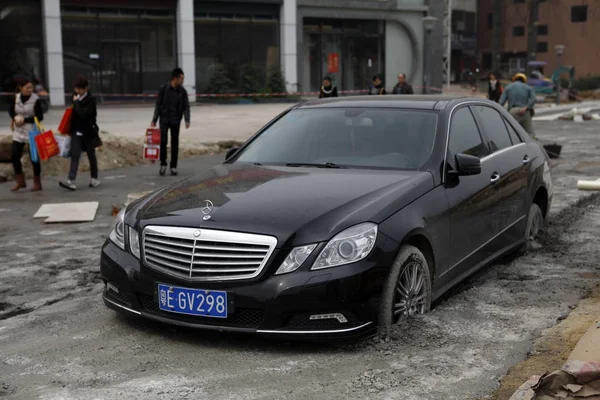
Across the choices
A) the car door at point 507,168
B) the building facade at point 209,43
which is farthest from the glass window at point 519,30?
A: the car door at point 507,168

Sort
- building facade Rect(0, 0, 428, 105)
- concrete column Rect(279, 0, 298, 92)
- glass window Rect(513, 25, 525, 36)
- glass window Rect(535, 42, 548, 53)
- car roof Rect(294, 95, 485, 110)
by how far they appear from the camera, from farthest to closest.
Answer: glass window Rect(513, 25, 525, 36) < glass window Rect(535, 42, 548, 53) < concrete column Rect(279, 0, 298, 92) < building facade Rect(0, 0, 428, 105) < car roof Rect(294, 95, 485, 110)

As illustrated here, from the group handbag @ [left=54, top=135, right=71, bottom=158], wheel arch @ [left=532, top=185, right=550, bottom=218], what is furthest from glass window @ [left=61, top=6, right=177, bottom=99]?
wheel arch @ [left=532, top=185, right=550, bottom=218]

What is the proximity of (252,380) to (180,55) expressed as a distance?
113 ft

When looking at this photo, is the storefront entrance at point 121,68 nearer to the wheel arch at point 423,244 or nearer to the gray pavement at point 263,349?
the gray pavement at point 263,349

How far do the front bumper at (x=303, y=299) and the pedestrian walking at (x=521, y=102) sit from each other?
13029mm

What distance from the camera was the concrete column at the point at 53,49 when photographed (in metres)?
33.6

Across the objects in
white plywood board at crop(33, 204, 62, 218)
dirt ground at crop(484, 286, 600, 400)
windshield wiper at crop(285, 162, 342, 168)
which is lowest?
white plywood board at crop(33, 204, 62, 218)

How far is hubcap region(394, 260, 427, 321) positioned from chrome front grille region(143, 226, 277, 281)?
2.91ft

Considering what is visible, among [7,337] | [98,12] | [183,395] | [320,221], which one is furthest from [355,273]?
[98,12]

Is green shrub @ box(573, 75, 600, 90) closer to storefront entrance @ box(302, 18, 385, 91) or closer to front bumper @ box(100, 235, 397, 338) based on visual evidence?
storefront entrance @ box(302, 18, 385, 91)

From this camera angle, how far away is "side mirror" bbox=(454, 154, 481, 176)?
591 centimetres

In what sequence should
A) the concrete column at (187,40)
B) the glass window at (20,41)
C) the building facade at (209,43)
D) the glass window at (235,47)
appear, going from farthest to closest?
the glass window at (235,47) < the concrete column at (187,40) < the building facade at (209,43) < the glass window at (20,41)

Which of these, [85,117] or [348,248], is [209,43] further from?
[348,248]

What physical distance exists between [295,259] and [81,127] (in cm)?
901
